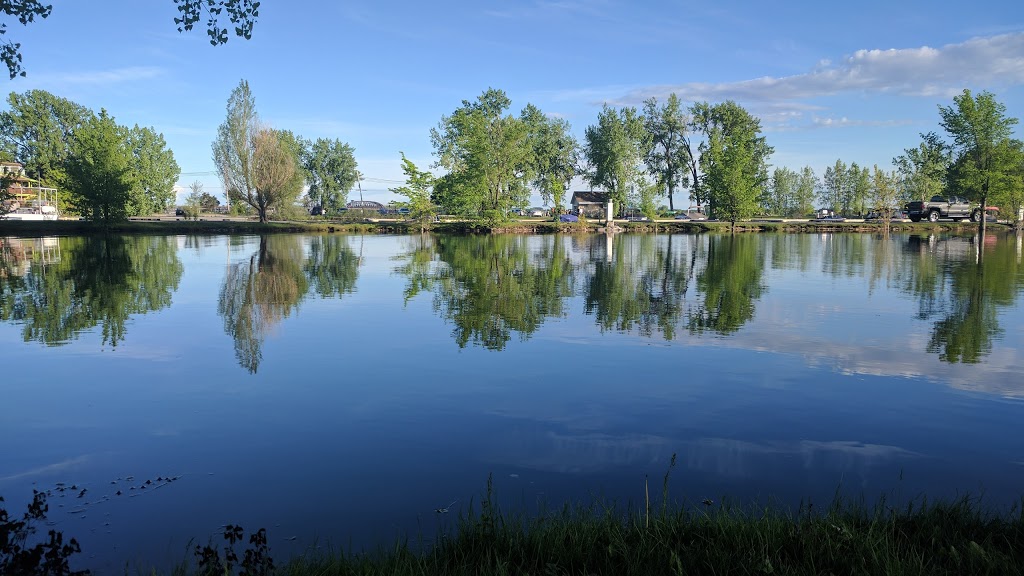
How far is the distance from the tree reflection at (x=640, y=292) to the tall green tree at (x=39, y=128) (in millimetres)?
87850

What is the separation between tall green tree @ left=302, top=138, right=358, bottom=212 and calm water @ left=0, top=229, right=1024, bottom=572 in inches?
4337

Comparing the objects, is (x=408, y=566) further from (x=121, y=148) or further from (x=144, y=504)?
(x=121, y=148)

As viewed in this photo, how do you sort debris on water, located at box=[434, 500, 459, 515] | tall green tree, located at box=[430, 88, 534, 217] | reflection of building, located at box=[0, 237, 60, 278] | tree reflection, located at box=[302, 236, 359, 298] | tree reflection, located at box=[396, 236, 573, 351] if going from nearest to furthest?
1. debris on water, located at box=[434, 500, 459, 515]
2. tree reflection, located at box=[396, 236, 573, 351]
3. tree reflection, located at box=[302, 236, 359, 298]
4. reflection of building, located at box=[0, 237, 60, 278]
5. tall green tree, located at box=[430, 88, 534, 217]

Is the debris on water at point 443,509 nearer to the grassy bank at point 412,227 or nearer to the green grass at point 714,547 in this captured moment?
the green grass at point 714,547

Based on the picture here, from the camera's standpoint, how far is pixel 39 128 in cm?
9194

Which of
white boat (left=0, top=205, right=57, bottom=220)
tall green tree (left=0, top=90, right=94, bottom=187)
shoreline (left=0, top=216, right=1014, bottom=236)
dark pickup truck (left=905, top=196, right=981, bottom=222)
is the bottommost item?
shoreline (left=0, top=216, right=1014, bottom=236)

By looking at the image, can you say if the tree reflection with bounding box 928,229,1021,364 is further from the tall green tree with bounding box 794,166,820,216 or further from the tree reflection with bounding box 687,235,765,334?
the tall green tree with bounding box 794,166,820,216

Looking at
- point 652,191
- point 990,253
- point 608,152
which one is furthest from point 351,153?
point 990,253

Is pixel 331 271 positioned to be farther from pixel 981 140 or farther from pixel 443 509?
pixel 981 140

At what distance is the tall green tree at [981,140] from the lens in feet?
191

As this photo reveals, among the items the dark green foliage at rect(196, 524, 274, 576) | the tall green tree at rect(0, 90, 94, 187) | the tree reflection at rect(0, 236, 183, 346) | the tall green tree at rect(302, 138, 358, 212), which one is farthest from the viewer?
the tall green tree at rect(302, 138, 358, 212)

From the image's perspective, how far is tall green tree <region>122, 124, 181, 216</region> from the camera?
94.9m

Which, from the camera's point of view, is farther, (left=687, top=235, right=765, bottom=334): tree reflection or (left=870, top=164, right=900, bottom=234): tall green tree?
(left=870, top=164, right=900, bottom=234): tall green tree

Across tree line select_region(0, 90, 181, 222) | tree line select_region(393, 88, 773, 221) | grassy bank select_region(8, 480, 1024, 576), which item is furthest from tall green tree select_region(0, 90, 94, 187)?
grassy bank select_region(8, 480, 1024, 576)
